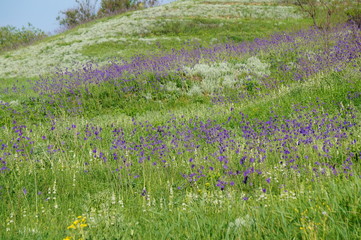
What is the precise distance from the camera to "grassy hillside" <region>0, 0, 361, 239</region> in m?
3.28

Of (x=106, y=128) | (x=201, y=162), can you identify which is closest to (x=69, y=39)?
(x=106, y=128)

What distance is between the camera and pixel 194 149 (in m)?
6.94

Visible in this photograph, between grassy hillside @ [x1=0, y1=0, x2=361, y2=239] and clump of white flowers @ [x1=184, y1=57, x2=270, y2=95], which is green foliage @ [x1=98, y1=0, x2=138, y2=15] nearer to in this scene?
grassy hillside @ [x1=0, y1=0, x2=361, y2=239]

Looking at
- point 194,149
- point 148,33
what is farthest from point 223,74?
point 148,33

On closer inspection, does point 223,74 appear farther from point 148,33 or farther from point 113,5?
point 113,5

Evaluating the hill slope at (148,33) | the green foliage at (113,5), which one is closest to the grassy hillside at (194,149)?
the hill slope at (148,33)

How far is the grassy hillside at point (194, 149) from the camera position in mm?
3283

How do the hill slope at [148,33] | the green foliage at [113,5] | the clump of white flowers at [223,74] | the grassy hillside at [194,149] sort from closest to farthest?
the grassy hillside at [194,149], the clump of white flowers at [223,74], the hill slope at [148,33], the green foliage at [113,5]

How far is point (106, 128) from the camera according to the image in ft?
32.8

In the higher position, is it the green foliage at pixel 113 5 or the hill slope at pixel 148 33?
the green foliage at pixel 113 5

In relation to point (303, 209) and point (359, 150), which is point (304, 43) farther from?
point (303, 209)

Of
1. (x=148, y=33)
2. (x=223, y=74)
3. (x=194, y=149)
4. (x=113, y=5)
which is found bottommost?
(x=223, y=74)

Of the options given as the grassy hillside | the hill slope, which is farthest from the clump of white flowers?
the hill slope

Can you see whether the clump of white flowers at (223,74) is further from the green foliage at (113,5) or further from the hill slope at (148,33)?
A: the green foliage at (113,5)
